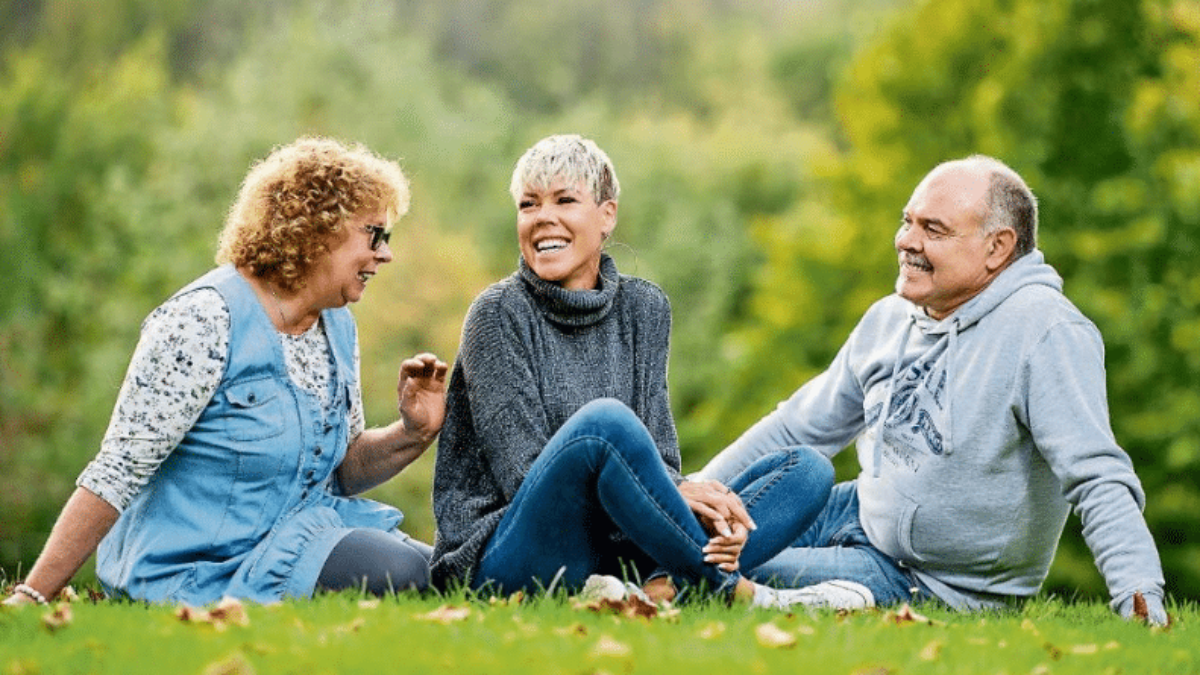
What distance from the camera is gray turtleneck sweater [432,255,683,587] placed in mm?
5766

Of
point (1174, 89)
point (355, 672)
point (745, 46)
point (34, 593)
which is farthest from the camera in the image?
point (745, 46)

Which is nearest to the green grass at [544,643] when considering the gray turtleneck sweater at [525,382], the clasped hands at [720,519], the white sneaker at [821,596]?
the clasped hands at [720,519]

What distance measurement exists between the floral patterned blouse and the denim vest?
0.25 feet

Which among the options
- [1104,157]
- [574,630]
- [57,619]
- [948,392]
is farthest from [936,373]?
[1104,157]

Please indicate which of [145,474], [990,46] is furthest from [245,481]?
[990,46]

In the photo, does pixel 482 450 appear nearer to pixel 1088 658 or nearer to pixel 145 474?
pixel 145 474

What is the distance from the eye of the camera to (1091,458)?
566cm

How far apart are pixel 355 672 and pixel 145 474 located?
5.77 feet

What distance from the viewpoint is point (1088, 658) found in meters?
4.77

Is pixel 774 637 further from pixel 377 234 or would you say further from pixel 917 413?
pixel 377 234

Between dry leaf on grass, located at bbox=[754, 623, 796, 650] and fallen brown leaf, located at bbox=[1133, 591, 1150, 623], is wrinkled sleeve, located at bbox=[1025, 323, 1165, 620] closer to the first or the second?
fallen brown leaf, located at bbox=[1133, 591, 1150, 623]

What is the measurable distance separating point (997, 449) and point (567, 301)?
1.75 meters

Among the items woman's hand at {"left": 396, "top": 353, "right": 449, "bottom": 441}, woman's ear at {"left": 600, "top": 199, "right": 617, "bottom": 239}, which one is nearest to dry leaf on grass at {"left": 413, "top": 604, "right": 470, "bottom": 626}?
woman's hand at {"left": 396, "top": 353, "right": 449, "bottom": 441}

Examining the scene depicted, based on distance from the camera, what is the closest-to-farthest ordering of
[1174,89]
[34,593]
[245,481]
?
[34,593]
[245,481]
[1174,89]
